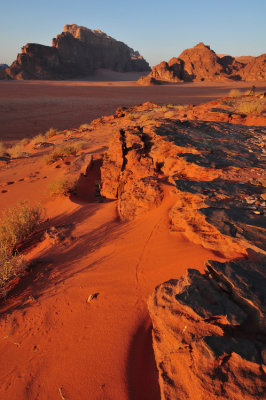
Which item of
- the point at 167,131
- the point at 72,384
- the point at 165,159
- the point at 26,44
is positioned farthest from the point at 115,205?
the point at 26,44

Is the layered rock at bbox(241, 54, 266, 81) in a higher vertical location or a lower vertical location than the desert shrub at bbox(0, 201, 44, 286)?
higher

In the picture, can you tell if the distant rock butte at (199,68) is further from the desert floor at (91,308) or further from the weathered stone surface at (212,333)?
the weathered stone surface at (212,333)

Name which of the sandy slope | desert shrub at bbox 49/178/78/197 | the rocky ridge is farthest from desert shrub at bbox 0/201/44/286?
the rocky ridge

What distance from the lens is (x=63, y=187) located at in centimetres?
564

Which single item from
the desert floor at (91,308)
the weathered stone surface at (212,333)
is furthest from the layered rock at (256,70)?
the weathered stone surface at (212,333)

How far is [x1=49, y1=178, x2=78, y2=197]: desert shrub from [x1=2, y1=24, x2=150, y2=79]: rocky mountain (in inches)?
1983

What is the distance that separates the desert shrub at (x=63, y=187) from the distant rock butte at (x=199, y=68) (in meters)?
42.4

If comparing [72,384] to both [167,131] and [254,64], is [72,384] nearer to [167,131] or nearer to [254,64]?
[167,131]

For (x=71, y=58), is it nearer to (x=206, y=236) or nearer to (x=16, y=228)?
(x=16, y=228)

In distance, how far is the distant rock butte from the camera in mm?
42812

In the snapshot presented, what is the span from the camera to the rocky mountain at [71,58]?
46281 millimetres

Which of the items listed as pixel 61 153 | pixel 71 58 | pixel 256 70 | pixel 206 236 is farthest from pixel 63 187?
pixel 71 58

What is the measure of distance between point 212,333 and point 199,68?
2070 inches

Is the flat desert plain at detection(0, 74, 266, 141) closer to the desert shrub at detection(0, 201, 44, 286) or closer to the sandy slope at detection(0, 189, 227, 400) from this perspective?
the desert shrub at detection(0, 201, 44, 286)
